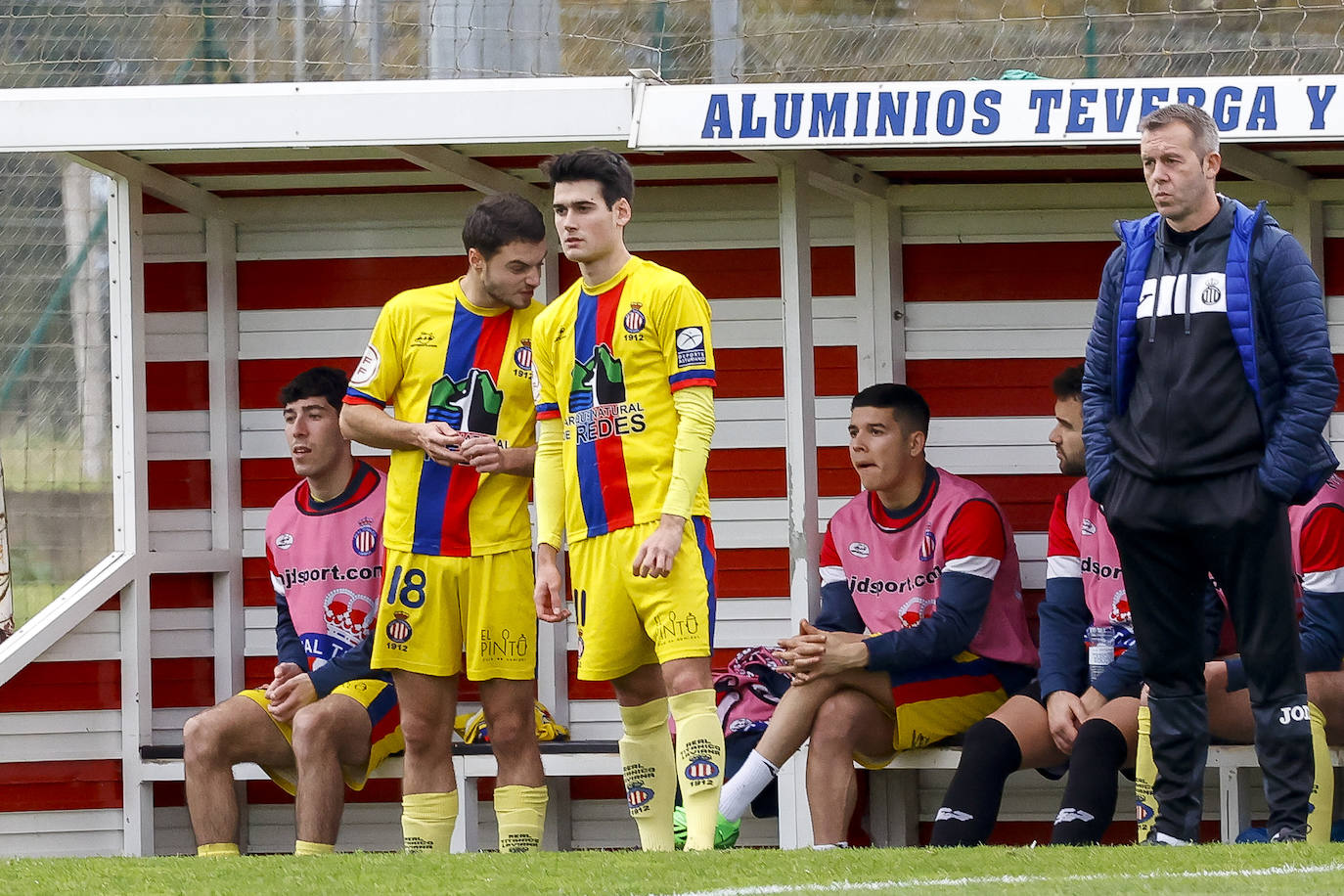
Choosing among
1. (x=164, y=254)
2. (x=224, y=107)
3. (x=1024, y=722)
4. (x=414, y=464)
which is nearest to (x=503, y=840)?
(x=414, y=464)

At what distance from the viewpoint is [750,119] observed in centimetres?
548

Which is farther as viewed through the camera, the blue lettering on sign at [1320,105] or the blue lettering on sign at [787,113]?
the blue lettering on sign at [787,113]

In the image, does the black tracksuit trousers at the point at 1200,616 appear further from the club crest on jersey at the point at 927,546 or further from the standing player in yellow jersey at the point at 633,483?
the club crest on jersey at the point at 927,546

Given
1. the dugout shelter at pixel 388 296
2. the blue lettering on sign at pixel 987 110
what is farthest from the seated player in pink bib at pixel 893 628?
the blue lettering on sign at pixel 987 110

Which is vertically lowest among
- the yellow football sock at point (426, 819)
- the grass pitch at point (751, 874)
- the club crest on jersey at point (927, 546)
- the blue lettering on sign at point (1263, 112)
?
the yellow football sock at point (426, 819)

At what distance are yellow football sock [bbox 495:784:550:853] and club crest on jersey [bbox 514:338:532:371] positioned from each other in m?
1.10

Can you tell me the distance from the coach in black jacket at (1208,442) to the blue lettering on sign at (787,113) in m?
1.28

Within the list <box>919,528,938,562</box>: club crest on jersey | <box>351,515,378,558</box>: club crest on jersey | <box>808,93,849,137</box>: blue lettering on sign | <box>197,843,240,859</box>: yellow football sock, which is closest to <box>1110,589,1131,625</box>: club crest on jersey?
<box>919,528,938,562</box>: club crest on jersey

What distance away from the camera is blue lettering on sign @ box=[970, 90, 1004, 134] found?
5.30 meters

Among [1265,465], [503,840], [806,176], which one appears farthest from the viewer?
[806,176]

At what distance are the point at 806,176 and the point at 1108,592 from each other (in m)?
1.56

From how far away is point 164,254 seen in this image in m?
6.89

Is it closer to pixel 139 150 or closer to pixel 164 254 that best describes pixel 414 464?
pixel 139 150

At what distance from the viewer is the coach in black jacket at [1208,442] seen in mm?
4273
